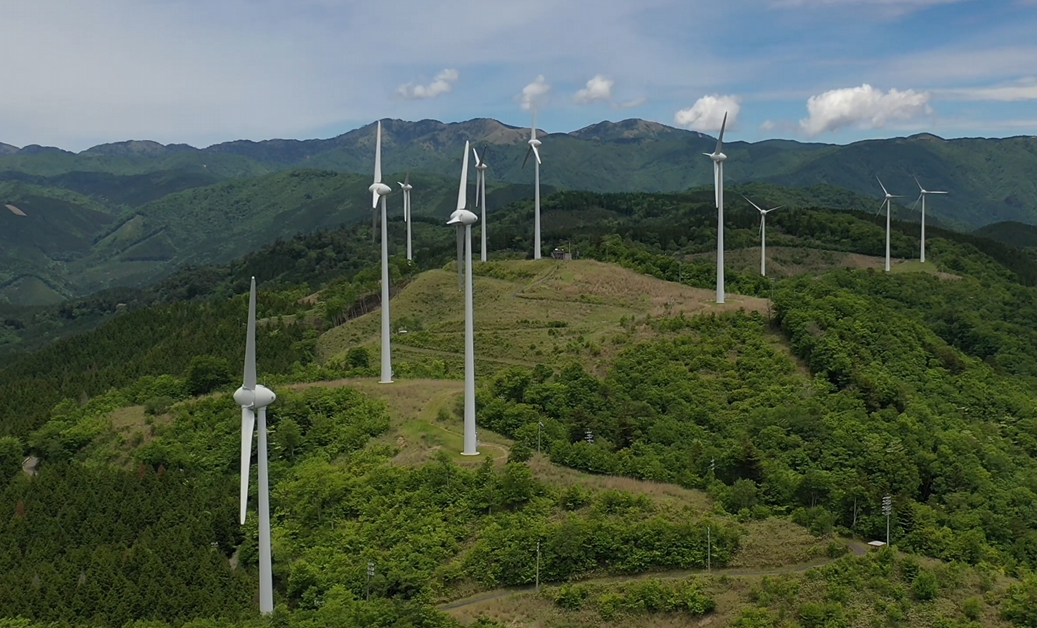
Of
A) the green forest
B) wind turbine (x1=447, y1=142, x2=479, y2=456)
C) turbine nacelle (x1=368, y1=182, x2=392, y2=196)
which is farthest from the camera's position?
turbine nacelle (x1=368, y1=182, x2=392, y2=196)

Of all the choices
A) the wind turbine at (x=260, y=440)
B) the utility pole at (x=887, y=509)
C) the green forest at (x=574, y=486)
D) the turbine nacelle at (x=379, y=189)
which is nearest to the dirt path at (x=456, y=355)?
the green forest at (x=574, y=486)

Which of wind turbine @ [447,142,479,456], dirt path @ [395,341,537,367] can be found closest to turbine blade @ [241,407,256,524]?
wind turbine @ [447,142,479,456]

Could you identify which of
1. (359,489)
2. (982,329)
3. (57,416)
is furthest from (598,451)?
(982,329)

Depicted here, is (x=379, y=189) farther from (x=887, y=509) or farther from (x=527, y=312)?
(x=887, y=509)

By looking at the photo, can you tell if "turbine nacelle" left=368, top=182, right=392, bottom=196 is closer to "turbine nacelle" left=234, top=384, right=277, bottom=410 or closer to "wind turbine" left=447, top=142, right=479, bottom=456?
"wind turbine" left=447, top=142, right=479, bottom=456

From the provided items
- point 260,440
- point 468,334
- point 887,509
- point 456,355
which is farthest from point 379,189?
point 887,509

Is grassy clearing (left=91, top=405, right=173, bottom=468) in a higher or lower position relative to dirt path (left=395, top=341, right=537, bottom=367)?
lower

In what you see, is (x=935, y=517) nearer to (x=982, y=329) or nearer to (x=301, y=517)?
(x=301, y=517)
